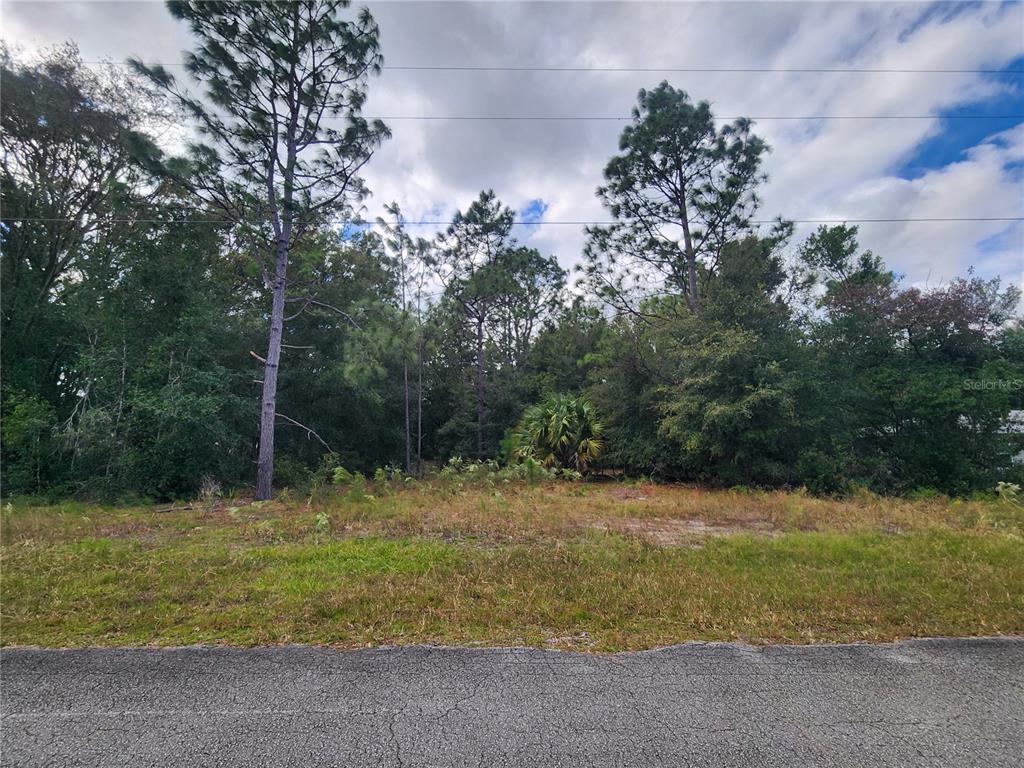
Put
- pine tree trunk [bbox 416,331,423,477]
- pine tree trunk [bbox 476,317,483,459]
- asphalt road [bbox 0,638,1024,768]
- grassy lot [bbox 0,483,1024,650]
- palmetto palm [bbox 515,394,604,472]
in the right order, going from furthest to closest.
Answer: pine tree trunk [bbox 476,317,483,459]
pine tree trunk [bbox 416,331,423,477]
palmetto palm [bbox 515,394,604,472]
grassy lot [bbox 0,483,1024,650]
asphalt road [bbox 0,638,1024,768]

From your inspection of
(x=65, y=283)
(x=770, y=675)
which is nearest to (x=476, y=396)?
(x=65, y=283)

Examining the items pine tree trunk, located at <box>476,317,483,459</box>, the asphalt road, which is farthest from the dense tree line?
the asphalt road

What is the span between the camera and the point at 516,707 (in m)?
2.41

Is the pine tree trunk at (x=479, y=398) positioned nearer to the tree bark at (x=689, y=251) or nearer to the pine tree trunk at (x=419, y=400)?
the pine tree trunk at (x=419, y=400)

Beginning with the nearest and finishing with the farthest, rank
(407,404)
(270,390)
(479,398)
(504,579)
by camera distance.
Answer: (504,579), (270,390), (407,404), (479,398)

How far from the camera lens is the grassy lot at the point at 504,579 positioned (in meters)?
3.26

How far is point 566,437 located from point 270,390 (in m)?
9.01

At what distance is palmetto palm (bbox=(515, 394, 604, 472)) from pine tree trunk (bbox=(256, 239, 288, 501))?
7.84 meters

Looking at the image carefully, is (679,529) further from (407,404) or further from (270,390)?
(407,404)

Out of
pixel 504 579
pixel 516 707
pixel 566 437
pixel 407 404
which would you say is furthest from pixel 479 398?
pixel 516 707

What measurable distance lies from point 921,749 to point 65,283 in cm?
1881

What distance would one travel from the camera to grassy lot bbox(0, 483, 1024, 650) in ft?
10.7

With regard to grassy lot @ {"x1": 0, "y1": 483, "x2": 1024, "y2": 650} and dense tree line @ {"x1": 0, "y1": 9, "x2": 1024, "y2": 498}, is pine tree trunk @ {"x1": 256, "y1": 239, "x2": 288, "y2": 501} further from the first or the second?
grassy lot @ {"x1": 0, "y1": 483, "x2": 1024, "y2": 650}

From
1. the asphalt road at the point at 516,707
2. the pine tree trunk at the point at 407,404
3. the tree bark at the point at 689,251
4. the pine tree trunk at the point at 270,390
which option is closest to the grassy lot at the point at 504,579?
the asphalt road at the point at 516,707
